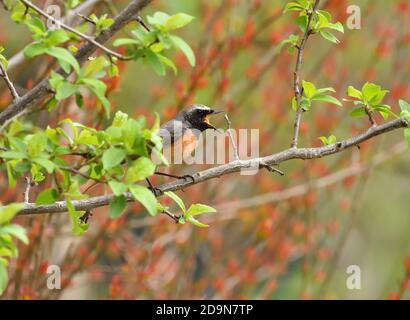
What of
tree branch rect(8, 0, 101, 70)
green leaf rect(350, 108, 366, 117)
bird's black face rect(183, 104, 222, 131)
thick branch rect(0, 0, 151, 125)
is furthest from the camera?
tree branch rect(8, 0, 101, 70)

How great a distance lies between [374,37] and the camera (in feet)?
20.6

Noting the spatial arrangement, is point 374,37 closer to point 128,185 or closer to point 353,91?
point 353,91

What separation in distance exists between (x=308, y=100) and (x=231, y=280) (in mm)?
2782

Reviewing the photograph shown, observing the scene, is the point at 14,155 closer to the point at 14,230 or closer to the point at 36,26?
the point at 14,230

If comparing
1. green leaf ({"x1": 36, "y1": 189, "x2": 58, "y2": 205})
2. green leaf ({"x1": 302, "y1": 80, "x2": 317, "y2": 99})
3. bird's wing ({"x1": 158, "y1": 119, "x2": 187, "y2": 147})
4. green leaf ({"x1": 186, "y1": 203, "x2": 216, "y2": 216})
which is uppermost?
bird's wing ({"x1": 158, "y1": 119, "x2": 187, "y2": 147})

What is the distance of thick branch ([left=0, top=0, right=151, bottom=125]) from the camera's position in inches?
86.0

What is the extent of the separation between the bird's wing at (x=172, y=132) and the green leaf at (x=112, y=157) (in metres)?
0.99

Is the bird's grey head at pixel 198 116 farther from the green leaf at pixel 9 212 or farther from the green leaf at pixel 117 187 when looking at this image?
the green leaf at pixel 9 212

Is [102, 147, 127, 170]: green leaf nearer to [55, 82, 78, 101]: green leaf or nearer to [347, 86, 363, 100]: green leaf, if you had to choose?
[55, 82, 78, 101]: green leaf

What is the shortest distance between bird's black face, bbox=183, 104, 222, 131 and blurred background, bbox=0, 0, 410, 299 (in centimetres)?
47

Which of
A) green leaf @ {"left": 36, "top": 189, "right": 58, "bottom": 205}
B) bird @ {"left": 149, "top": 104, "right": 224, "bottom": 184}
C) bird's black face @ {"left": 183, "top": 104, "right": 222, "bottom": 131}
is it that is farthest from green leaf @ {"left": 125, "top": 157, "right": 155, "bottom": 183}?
bird's black face @ {"left": 183, "top": 104, "right": 222, "bottom": 131}

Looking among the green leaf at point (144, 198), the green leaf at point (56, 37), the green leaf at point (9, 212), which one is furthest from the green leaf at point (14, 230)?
the green leaf at point (56, 37)

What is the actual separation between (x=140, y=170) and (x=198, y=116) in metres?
1.35

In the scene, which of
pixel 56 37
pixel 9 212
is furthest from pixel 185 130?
pixel 9 212
